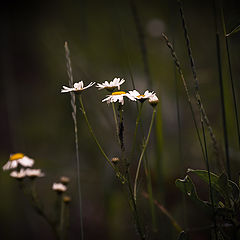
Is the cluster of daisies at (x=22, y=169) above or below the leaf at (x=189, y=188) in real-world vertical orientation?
above

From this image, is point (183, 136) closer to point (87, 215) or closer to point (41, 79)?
point (87, 215)

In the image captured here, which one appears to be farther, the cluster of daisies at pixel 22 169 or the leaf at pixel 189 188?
the cluster of daisies at pixel 22 169

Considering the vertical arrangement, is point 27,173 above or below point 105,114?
below

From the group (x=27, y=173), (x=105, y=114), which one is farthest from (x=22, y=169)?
(x=105, y=114)

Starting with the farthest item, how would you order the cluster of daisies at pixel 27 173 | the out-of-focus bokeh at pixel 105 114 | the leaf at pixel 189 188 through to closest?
1. the out-of-focus bokeh at pixel 105 114
2. the cluster of daisies at pixel 27 173
3. the leaf at pixel 189 188

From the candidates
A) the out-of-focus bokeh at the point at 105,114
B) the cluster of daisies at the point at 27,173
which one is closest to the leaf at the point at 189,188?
the out-of-focus bokeh at the point at 105,114

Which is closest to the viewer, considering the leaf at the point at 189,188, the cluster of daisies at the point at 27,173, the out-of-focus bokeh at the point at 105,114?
the leaf at the point at 189,188

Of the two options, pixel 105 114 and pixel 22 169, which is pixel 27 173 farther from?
pixel 105 114

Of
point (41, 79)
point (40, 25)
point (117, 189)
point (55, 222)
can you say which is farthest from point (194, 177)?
point (40, 25)

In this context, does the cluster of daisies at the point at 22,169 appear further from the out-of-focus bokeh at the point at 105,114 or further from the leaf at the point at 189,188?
the leaf at the point at 189,188
